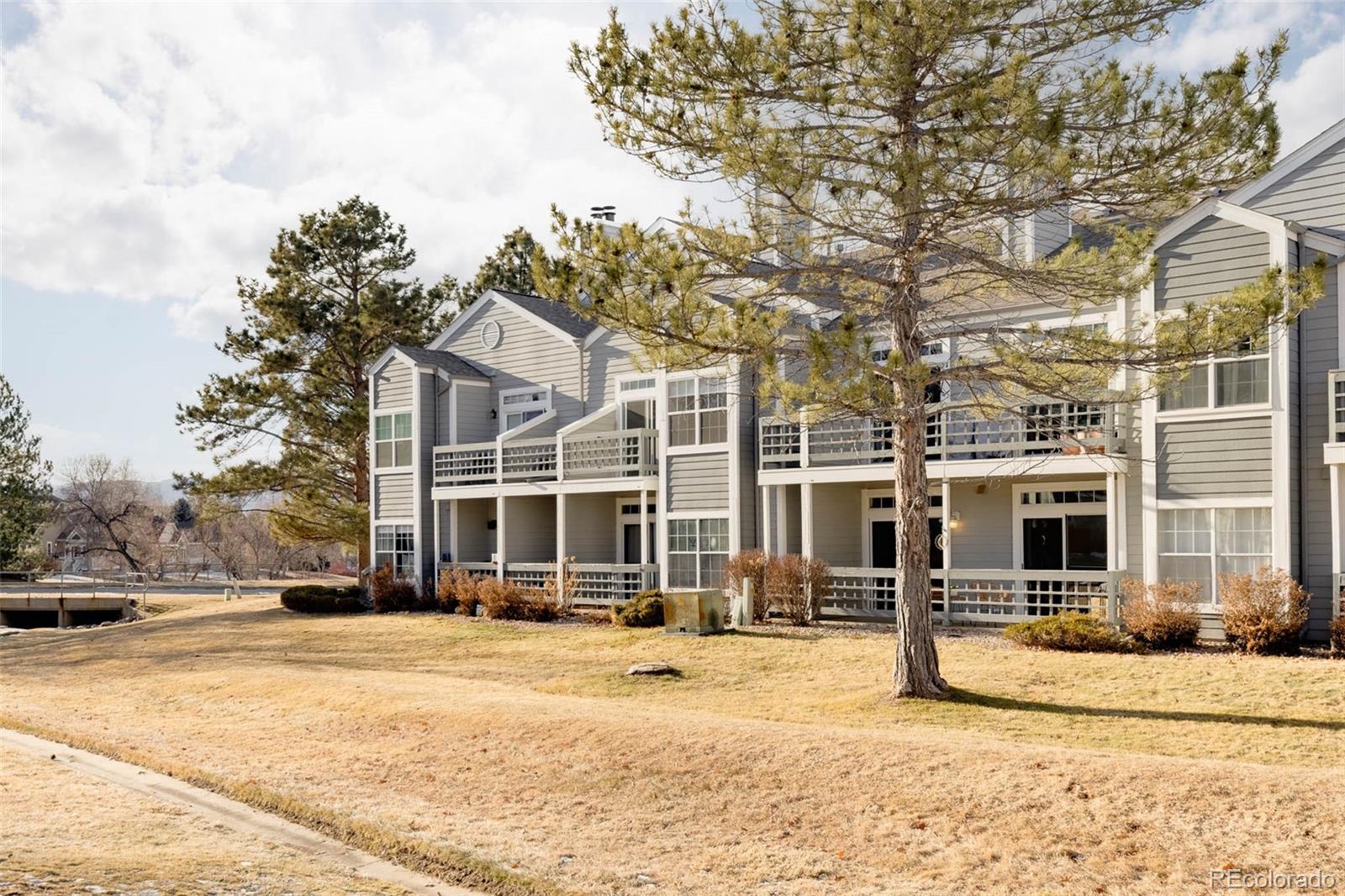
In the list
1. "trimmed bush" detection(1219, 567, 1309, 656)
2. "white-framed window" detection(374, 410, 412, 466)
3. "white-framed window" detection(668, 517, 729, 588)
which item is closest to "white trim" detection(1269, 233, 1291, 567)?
"trimmed bush" detection(1219, 567, 1309, 656)

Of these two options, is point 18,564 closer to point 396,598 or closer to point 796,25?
point 396,598

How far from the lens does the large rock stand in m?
18.8

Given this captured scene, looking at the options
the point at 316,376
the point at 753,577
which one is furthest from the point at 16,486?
the point at 753,577

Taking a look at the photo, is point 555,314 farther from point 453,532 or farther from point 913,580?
point 913,580

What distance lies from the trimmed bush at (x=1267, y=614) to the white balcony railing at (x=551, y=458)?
13070mm

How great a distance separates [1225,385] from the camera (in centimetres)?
1991

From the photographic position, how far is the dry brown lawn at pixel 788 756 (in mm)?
9398

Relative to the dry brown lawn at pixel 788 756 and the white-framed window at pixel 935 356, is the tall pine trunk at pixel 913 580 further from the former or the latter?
the white-framed window at pixel 935 356

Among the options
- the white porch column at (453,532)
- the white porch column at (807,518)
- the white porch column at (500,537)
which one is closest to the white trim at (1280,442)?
the white porch column at (807,518)

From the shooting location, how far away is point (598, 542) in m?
30.5

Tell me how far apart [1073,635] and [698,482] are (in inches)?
383

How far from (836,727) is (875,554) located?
41.5 feet

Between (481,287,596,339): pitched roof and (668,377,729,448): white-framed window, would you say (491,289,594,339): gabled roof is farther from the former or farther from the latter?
(668,377,729,448): white-framed window

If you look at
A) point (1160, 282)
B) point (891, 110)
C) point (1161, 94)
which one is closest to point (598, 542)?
point (1160, 282)
